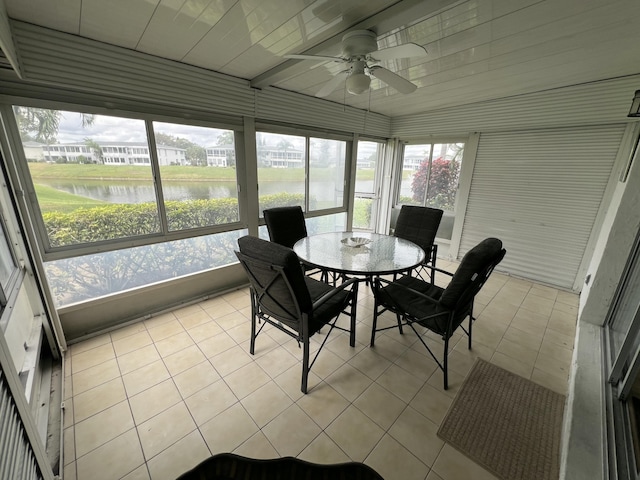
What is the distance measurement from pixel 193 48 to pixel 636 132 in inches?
172

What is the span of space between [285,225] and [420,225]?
1.60m

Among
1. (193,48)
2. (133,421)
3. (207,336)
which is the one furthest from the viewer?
(207,336)

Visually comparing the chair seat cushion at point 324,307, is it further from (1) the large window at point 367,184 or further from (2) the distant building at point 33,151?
(1) the large window at point 367,184

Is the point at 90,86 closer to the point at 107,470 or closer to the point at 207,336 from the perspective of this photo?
the point at 207,336

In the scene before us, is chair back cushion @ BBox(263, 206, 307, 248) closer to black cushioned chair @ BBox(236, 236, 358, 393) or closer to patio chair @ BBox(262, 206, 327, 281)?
patio chair @ BBox(262, 206, 327, 281)

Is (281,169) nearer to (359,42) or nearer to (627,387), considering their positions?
(359,42)

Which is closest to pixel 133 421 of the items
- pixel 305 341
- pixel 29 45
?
pixel 305 341

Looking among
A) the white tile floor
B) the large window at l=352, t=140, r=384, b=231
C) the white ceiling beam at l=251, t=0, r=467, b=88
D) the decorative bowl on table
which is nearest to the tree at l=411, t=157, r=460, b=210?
the large window at l=352, t=140, r=384, b=231

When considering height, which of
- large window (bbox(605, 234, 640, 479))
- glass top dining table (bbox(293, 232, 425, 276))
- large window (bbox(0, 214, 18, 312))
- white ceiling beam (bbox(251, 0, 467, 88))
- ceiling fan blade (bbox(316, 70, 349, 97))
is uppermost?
white ceiling beam (bbox(251, 0, 467, 88))

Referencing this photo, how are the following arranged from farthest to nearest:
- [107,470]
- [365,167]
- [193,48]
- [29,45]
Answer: [365,167], [193,48], [29,45], [107,470]

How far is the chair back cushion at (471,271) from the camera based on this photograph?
1.53 metres

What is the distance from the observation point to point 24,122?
6.00 ft

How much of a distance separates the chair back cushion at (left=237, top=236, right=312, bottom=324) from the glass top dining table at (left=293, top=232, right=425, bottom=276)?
441 millimetres

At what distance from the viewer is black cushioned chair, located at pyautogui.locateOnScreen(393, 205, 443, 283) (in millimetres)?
2898
